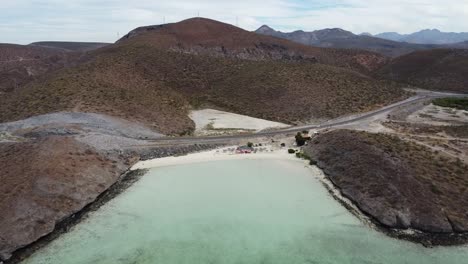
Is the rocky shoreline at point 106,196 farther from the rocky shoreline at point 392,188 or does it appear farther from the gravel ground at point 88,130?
the rocky shoreline at point 392,188

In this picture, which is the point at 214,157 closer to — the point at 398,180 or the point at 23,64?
the point at 398,180

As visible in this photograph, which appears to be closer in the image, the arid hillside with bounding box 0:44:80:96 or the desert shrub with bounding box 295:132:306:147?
the desert shrub with bounding box 295:132:306:147

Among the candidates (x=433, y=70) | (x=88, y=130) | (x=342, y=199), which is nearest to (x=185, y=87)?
(x=88, y=130)

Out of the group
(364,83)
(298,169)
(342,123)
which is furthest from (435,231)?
(364,83)

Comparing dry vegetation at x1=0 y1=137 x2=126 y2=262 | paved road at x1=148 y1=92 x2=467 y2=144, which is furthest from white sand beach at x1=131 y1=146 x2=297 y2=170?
paved road at x1=148 y1=92 x2=467 y2=144

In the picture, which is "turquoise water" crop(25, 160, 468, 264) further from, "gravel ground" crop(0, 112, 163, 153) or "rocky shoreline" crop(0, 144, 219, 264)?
"gravel ground" crop(0, 112, 163, 153)

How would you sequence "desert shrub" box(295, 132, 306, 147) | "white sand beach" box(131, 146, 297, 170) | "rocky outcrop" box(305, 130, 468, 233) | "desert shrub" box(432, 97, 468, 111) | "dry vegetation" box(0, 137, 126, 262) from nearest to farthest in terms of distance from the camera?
"dry vegetation" box(0, 137, 126, 262), "rocky outcrop" box(305, 130, 468, 233), "white sand beach" box(131, 146, 297, 170), "desert shrub" box(295, 132, 306, 147), "desert shrub" box(432, 97, 468, 111)

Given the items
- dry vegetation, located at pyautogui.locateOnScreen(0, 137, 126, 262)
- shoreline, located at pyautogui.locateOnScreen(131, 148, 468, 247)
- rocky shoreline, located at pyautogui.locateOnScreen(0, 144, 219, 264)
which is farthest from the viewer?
dry vegetation, located at pyautogui.locateOnScreen(0, 137, 126, 262)

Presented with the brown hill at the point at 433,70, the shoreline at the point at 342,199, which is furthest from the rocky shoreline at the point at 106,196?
the brown hill at the point at 433,70
